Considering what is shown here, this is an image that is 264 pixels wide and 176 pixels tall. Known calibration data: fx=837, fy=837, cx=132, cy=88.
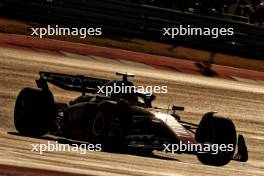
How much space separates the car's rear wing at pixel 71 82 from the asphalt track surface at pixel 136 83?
792 mm

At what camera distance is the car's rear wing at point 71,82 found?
1173 centimetres

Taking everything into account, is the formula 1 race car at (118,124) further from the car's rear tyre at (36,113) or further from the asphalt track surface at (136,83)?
the asphalt track surface at (136,83)

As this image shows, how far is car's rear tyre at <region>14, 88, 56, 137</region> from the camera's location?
37.6ft

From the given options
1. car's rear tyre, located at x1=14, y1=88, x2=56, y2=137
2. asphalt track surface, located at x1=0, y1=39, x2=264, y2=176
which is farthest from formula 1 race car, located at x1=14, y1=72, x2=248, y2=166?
asphalt track surface, located at x1=0, y1=39, x2=264, y2=176

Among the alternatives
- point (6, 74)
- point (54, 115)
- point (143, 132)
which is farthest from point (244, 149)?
point (6, 74)

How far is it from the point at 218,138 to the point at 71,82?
2269mm

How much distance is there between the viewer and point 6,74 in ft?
52.2

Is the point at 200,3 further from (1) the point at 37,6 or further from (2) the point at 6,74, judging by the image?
(2) the point at 6,74

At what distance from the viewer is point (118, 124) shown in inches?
428

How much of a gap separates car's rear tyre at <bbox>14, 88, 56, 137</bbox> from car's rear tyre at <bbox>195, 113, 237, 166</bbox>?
2066 millimetres

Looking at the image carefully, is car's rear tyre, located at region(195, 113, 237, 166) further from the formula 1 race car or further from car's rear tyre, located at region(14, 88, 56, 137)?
car's rear tyre, located at region(14, 88, 56, 137)

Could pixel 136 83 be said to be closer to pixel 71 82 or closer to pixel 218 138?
pixel 71 82

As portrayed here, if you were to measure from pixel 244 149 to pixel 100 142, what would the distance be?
6.52ft

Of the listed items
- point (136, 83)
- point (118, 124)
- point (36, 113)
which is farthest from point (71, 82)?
point (136, 83)
